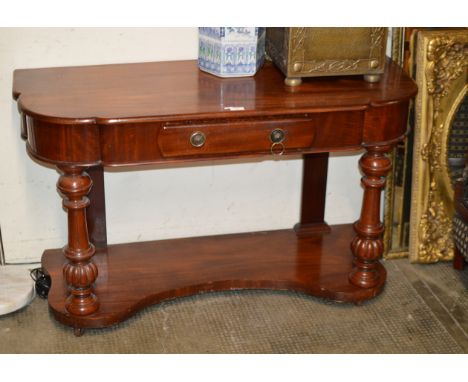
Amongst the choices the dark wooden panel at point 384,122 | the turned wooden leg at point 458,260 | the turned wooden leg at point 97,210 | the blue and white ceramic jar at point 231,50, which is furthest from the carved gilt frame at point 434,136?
the turned wooden leg at point 97,210

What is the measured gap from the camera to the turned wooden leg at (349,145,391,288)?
3.03m

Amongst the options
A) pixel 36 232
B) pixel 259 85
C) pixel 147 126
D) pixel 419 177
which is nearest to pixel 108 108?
pixel 147 126

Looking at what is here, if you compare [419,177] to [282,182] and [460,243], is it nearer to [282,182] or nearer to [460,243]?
[460,243]

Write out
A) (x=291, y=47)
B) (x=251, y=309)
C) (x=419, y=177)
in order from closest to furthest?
(x=291, y=47) → (x=251, y=309) → (x=419, y=177)

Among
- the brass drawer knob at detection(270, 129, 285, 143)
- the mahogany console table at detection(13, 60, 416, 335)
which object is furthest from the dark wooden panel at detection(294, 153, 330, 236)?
the brass drawer knob at detection(270, 129, 285, 143)

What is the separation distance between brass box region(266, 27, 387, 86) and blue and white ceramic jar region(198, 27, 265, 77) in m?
0.10

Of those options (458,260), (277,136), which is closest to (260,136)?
(277,136)

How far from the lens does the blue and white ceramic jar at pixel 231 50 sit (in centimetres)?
297

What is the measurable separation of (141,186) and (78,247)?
22.5 inches

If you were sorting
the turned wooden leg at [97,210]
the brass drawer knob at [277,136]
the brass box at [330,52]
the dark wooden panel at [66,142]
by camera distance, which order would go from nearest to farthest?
the dark wooden panel at [66,142], the brass drawer knob at [277,136], the brass box at [330,52], the turned wooden leg at [97,210]

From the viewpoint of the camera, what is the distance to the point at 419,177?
3.48 metres

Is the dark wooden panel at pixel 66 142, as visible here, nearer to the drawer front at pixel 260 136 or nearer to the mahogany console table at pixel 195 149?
the mahogany console table at pixel 195 149

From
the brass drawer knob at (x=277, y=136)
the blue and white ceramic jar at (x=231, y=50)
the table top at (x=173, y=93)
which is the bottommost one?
the brass drawer knob at (x=277, y=136)

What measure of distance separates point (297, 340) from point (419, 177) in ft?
2.93
